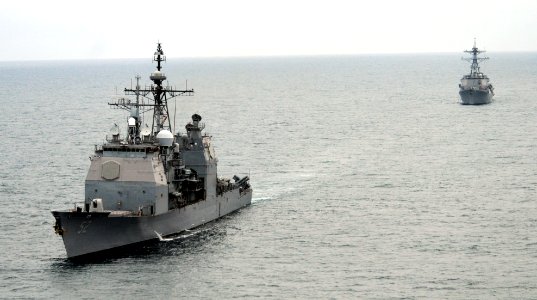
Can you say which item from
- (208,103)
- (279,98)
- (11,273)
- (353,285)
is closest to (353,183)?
(353,285)

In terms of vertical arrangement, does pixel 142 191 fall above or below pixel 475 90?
below

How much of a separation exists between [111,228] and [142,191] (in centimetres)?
338

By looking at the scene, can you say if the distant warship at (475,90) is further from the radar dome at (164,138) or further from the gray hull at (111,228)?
the radar dome at (164,138)

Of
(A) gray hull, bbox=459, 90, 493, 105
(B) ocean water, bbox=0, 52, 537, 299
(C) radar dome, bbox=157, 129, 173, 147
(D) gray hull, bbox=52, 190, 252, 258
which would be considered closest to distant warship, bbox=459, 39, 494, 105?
(A) gray hull, bbox=459, 90, 493, 105

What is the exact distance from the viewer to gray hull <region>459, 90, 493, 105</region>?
15762cm

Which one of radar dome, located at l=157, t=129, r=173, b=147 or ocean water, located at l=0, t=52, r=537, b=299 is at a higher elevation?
radar dome, located at l=157, t=129, r=173, b=147

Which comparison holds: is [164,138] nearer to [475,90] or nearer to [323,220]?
[323,220]

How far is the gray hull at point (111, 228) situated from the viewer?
5334cm

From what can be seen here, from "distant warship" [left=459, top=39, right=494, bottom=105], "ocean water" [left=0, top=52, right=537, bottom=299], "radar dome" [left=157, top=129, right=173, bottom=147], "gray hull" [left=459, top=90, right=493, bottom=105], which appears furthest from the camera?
"distant warship" [left=459, top=39, right=494, bottom=105]

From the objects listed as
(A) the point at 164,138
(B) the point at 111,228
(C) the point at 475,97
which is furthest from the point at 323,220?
(C) the point at 475,97

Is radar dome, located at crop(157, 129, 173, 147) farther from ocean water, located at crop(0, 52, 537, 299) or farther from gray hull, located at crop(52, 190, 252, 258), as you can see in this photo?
ocean water, located at crop(0, 52, 537, 299)

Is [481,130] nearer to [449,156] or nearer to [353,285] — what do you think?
[449,156]

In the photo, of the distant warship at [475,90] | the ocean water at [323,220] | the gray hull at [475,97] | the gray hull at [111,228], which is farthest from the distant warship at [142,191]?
the distant warship at [475,90]

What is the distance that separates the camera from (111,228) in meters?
54.9
